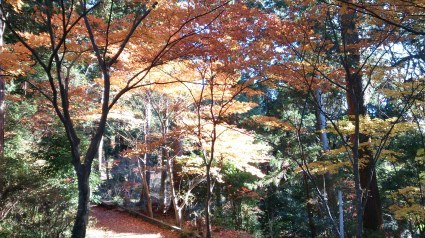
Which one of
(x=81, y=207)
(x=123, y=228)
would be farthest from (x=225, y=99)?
(x=123, y=228)

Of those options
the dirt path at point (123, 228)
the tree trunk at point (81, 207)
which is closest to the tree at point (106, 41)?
the tree trunk at point (81, 207)

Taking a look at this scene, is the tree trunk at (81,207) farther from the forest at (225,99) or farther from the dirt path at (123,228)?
the dirt path at (123,228)

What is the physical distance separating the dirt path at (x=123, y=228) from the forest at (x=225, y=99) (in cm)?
55

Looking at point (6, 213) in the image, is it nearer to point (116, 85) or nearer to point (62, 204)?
point (62, 204)

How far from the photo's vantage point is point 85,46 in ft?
18.8

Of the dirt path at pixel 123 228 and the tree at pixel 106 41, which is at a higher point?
the tree at pixel 106 41

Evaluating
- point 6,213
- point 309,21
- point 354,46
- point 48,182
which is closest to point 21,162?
point 48,182

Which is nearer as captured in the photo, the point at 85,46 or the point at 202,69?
the point at 85,46

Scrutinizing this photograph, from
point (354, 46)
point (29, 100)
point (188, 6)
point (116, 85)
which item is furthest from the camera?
point (29, 100)

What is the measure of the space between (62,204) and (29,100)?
6364 millimetres

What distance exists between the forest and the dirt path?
1.80ft

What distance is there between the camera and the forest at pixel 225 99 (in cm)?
464

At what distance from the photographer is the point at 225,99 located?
8742 mm

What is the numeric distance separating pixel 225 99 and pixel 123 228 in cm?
→ 648
